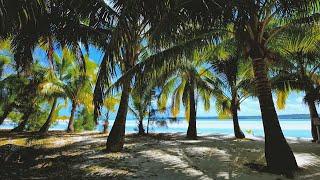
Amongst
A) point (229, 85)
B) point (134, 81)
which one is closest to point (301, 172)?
point (134, 81)

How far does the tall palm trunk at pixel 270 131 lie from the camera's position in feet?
31.5

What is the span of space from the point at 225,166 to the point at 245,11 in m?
4.13

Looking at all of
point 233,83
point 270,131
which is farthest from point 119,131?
point 233,83

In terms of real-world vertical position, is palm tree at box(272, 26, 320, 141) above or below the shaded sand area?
above

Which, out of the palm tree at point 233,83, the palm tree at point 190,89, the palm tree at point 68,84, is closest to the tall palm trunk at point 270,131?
the palm tree at point 190,89

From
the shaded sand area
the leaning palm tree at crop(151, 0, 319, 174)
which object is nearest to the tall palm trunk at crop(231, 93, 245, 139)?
the shaded sand area

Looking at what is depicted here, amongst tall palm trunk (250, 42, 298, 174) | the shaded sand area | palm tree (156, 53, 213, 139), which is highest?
palm tree (156, 53, 213, 139)

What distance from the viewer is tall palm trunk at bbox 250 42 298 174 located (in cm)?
961

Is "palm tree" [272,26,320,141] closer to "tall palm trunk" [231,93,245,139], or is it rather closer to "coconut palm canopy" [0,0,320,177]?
"coconut palm canopy" [0,0,320,177]

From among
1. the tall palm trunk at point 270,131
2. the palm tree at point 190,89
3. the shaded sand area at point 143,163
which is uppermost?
the palm tree at point 190,89

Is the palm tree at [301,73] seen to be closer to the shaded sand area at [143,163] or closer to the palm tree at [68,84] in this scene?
the shaded sand area at [143,163]

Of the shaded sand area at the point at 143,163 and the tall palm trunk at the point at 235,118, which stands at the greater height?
the tall palm trunk at the point at 235,118

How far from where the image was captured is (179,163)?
10.7m

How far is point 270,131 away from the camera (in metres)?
9.93
